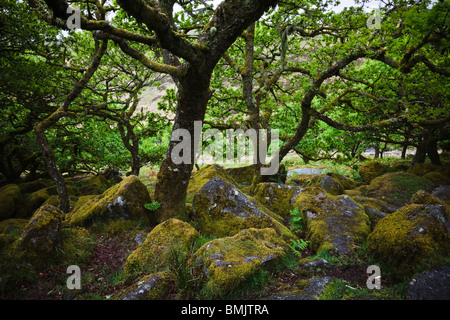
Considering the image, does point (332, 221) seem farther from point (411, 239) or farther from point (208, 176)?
point (208, 176)

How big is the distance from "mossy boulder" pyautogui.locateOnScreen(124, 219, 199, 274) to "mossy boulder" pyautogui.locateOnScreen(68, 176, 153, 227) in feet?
5.94

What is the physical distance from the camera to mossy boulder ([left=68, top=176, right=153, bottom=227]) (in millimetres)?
6352

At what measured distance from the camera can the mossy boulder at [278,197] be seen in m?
8.40

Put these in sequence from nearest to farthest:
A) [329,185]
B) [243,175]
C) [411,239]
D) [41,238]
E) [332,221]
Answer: [411,239]
[41,238]
[332,221]
[329,185]
[243,175]

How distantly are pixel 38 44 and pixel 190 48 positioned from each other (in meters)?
7.82

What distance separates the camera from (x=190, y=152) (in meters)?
6.72

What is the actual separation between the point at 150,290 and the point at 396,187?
11.9 metres

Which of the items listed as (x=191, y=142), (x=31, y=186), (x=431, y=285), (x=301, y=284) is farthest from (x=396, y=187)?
(x=31, y=186)

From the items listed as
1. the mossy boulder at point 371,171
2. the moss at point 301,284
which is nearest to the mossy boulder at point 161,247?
the moss at point 301,284

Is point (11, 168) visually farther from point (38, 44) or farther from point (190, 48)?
point (190, 48)

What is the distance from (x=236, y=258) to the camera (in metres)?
4.14

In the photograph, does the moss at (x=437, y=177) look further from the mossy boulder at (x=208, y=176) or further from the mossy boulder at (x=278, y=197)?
the mossy boulder at (x=208, y=176)

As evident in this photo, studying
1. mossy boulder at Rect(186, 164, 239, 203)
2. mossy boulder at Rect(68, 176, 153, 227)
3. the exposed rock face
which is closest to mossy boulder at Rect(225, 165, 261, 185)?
mossy boulder at Rect(186, 164, 239, 203)
